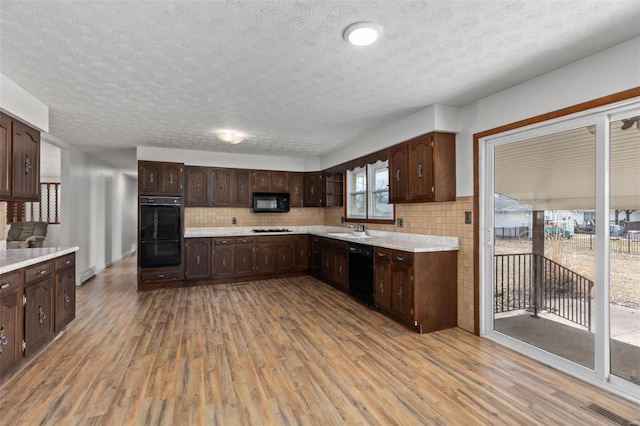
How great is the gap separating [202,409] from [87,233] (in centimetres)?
556

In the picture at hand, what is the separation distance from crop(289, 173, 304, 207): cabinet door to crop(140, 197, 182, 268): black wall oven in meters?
2.19

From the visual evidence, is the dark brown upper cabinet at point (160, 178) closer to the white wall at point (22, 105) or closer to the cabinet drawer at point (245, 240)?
the cabinet drawer at point (245, 240)

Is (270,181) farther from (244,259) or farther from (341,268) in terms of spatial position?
(341,268)

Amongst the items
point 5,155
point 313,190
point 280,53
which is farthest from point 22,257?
point 313,190

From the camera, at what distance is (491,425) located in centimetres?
190

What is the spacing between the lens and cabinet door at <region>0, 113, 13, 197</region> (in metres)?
2.83

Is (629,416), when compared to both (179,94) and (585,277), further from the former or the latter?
(179,94)

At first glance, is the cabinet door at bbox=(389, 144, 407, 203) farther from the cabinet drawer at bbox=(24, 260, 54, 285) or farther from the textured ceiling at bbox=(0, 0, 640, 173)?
the cabinet drawer at bbox=(24, 260, 54, 285)

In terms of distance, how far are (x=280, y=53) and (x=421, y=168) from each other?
2.14m

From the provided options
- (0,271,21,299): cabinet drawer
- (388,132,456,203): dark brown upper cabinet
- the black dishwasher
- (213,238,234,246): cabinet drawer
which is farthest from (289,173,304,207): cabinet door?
(0,271,21,299): cabinet drawer

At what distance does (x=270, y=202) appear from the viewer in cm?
643

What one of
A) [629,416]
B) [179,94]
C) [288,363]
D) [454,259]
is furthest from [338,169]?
[629,416]

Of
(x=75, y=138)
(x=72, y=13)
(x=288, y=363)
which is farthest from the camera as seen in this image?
(x=75, y=138)

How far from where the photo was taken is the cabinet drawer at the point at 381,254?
150 inches
